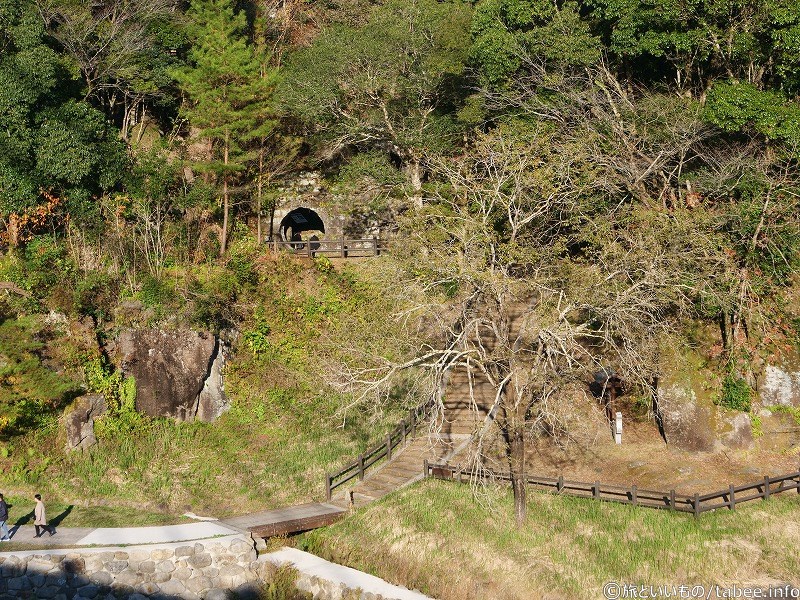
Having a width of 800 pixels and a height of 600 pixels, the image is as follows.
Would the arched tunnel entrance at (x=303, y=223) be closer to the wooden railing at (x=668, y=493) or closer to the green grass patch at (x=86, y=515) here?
the green grass patch at (x=86, y=515)

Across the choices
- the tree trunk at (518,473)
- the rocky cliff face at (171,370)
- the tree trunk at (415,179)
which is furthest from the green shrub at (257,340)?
the tree trunk at (518,473)

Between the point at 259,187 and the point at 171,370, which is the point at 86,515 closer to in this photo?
the point at 171,370

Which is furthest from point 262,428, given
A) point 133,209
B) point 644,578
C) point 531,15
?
point 531,15

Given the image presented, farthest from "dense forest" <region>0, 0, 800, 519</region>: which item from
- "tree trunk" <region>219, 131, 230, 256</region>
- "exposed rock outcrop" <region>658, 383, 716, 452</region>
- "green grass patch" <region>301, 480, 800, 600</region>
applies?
"green grass patch" <region>301, 480, 800, 600</region>

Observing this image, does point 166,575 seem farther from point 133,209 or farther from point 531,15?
point 531,15

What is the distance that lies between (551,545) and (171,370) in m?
13.6

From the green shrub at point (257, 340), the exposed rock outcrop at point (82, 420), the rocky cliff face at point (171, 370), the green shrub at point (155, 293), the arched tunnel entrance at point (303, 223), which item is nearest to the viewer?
the exposed rock outcrop at point (82, 420)

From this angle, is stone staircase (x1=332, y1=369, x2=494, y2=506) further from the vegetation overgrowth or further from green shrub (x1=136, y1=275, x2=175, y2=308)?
green shrub (x1=136, y1=275, x2=175, y2=308)

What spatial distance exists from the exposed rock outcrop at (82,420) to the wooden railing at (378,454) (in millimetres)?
7530

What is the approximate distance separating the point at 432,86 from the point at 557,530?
59.2 feet

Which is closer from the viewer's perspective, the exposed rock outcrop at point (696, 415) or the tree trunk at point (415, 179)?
the exposed rock outcrop at point (696, 415)

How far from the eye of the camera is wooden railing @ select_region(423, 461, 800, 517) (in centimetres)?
2178

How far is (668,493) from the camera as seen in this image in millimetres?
21859

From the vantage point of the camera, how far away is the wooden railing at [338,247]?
32.9 metres
